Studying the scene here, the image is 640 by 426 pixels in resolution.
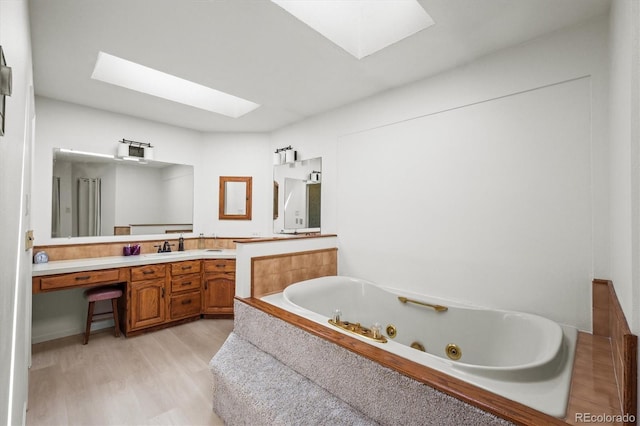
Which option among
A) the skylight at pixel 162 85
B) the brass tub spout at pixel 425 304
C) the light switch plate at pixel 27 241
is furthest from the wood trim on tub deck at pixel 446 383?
the skylight at pixel 162 85

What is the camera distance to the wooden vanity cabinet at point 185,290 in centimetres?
338

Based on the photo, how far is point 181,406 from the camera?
201 centimetres

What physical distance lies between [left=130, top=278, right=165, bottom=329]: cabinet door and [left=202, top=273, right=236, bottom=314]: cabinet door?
Result: 1.63ft

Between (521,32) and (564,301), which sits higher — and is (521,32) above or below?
above

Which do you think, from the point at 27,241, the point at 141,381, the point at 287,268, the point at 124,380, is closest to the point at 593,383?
the point at 287,268

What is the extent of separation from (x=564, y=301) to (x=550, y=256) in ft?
0.94

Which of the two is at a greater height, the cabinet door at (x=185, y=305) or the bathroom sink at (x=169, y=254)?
the bathroom sink at (x=169, y=254)

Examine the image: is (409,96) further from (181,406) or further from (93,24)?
(181,406)

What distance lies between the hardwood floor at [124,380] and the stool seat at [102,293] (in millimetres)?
464

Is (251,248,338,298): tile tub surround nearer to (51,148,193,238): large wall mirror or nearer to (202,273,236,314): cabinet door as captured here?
(202,273,236,314): cabinet door

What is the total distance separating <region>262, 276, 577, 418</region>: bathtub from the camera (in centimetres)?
124

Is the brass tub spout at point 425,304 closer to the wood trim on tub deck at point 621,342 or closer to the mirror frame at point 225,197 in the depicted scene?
the wood trim on tub deck at point 621,342

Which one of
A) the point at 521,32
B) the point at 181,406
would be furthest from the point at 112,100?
the point at 521,32

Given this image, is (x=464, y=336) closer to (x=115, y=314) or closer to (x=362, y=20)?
(x=362, y=20)
